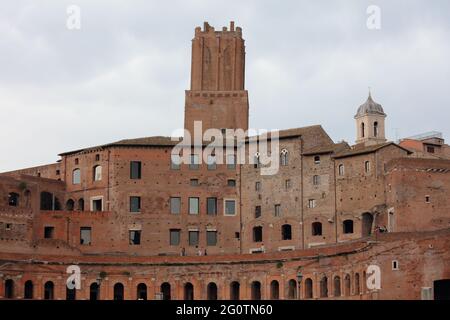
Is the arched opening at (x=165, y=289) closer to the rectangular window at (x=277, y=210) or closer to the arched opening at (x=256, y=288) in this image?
the arched opening at (x=256, y=288)

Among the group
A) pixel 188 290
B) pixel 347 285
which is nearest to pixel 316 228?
pixel 347 285

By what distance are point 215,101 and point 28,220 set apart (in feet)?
57.3

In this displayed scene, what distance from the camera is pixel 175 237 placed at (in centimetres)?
8231

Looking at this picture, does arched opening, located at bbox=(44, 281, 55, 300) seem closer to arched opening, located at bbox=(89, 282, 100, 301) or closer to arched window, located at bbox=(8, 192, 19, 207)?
arched opening, located at bbox=(89, 282, 100, 301)

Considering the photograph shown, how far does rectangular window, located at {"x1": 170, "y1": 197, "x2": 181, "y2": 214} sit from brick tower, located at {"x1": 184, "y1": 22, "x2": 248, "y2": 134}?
6.65m

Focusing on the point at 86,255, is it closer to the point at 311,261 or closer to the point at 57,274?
the point at 57,274

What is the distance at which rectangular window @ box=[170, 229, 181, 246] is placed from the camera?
Result: 8219 cm

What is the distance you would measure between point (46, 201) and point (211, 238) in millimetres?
12613

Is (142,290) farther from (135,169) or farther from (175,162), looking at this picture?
(175,162)

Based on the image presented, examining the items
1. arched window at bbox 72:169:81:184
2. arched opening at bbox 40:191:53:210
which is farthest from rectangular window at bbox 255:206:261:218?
arched opening at bbox 40:191:53:210

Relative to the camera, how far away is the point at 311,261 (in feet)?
245

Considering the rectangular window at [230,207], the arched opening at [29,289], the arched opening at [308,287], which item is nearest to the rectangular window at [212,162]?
the rectangular window at [230,207]

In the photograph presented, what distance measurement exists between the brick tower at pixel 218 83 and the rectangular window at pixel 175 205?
6.65 m
